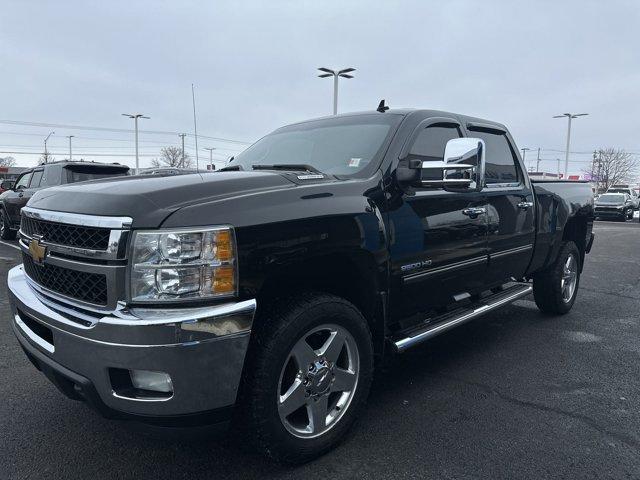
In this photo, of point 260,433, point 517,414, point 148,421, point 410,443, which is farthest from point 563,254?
point 148,421

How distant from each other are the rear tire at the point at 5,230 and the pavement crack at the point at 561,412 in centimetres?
1166

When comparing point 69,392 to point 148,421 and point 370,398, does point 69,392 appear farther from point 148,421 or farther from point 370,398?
point 370,398

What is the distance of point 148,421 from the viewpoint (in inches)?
83.0

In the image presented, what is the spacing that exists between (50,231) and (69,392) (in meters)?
0.80

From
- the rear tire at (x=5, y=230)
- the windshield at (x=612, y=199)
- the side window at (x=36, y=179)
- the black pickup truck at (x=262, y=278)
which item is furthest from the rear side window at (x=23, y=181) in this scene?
the windshield at (x=612, y=199)

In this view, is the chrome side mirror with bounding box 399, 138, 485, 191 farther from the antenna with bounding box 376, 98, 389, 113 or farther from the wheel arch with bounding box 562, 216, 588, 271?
the wheel arch with bounding box 562, 216, 588, 271

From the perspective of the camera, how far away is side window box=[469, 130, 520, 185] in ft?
13.8

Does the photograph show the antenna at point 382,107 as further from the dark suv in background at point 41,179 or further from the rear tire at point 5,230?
the rear tire at point 5,230

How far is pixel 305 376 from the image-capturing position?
8.20ft

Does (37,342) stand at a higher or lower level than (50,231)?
lower

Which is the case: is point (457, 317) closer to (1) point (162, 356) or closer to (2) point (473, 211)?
(2) point (473, 211)

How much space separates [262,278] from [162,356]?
54 centimetres

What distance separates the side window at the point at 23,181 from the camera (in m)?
11.0

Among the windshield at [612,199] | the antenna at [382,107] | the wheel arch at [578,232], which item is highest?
the antenna at [382,107]
